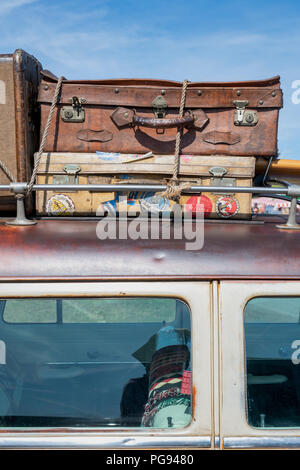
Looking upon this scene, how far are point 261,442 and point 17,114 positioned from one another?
1.56m

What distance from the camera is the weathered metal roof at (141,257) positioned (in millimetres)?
1511

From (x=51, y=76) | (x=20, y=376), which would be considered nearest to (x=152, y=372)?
(x=20, y=376)

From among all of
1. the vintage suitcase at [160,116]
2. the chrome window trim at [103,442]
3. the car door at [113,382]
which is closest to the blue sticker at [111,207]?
the vintage suitcase at [160,116]

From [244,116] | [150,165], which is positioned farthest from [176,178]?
[244,116]

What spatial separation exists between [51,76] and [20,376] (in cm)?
127

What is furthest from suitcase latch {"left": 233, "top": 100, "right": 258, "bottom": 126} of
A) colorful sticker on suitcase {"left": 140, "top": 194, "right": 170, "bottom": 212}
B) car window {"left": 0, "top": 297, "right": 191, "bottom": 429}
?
car window {"left": 0, "top": 297, "right": 191, "bottom": 429}

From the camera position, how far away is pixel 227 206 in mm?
2045

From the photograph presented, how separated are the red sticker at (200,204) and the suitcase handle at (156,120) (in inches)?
12.2

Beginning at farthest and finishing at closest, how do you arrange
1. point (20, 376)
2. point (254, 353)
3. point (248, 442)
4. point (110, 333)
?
point (110, 333) → point (20, 376) → point (254, 353) → point (248, 442)

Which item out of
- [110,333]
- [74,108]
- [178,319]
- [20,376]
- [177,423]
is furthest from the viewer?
[110,333]

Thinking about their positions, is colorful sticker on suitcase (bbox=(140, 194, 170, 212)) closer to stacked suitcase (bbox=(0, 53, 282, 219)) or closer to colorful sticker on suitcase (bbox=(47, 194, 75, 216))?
stacked suitcase (bbox=(0, 53, 282, 219))

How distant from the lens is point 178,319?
2.23m

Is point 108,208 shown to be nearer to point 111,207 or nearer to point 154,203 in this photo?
point 111,207
